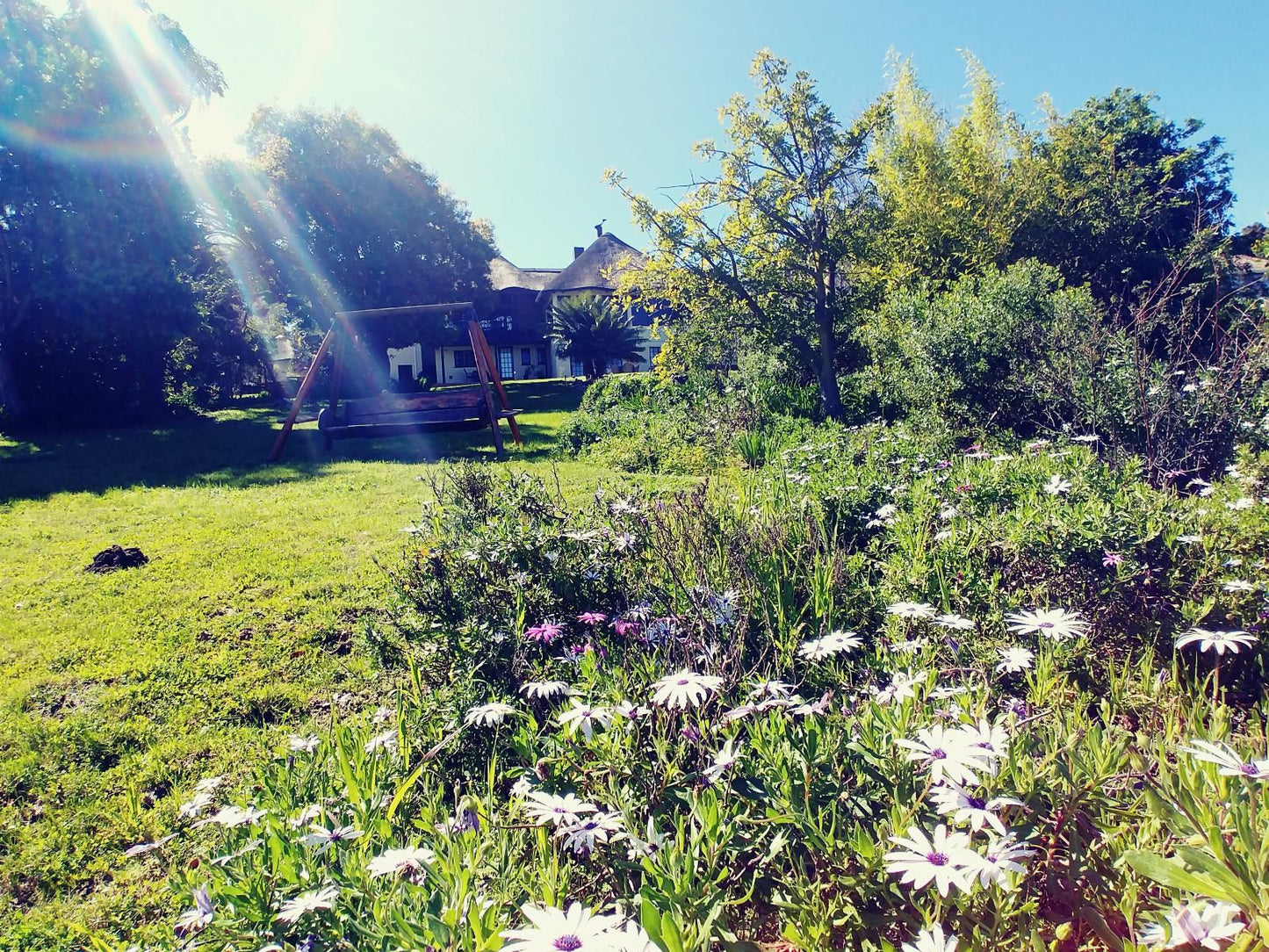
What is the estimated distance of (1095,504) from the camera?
2.90m

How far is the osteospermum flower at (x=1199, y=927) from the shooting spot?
0.98 meters

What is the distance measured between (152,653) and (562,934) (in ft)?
11.3

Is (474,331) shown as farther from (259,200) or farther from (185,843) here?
(259,200)

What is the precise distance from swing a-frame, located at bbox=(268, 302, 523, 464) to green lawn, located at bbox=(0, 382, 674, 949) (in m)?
1.89

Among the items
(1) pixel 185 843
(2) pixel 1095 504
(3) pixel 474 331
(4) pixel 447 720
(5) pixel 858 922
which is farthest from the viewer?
(3) pixel 474 331

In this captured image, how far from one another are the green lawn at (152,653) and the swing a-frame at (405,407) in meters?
1.89

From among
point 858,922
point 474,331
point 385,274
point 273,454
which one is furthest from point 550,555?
point 385,274

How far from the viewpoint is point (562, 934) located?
103cm

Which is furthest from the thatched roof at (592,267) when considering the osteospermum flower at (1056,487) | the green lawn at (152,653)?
the osteospermum flower at (1056,487)

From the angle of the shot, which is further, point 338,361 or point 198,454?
point 198,454

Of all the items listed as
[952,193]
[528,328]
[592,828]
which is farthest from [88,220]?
[528,328]

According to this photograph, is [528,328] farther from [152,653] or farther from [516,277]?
[152,653]

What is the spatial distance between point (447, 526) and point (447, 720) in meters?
1.57

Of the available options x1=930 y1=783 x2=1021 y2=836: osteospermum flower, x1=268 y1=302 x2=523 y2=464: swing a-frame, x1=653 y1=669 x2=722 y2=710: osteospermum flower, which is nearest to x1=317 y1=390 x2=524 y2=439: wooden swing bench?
x1=268 y1=302 x2=523 y2=464: swing a-frame
